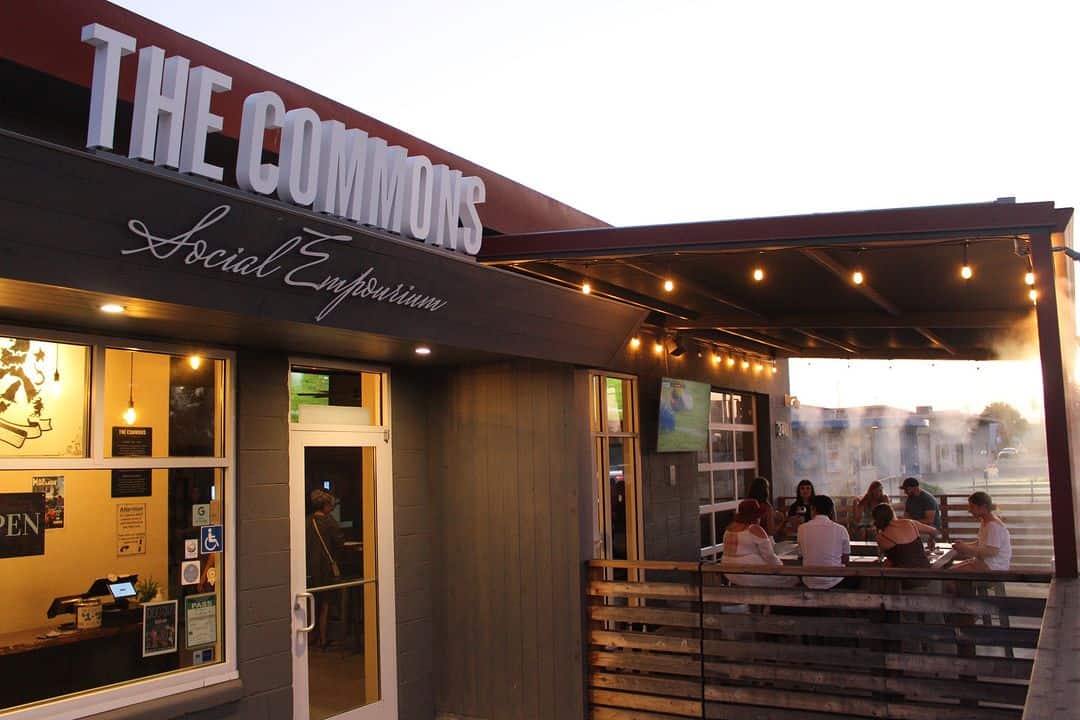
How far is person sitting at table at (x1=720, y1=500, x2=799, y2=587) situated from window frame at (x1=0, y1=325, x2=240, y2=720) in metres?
3.50

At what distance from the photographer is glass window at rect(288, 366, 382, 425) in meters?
6.91

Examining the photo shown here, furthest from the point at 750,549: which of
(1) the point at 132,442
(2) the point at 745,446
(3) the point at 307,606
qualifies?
(2) the point at 745,446

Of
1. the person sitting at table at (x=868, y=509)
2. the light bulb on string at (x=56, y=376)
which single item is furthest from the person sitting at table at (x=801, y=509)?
the light bulb on string at (x=56, y=376)

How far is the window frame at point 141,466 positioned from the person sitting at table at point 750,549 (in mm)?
3501

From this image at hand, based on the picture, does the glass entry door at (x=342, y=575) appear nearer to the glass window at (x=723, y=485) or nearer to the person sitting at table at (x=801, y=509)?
the person sitting at table at (x=801, y=509)

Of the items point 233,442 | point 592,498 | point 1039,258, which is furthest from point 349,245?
point 1039,258

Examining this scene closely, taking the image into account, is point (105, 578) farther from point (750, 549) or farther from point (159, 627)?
point (750, 549)

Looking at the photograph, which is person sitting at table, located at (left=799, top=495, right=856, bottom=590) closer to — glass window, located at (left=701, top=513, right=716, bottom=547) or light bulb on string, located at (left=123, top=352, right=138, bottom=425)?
glass window, located at (left=701, top=513, right=716, bottom=547)

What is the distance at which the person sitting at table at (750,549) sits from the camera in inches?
289

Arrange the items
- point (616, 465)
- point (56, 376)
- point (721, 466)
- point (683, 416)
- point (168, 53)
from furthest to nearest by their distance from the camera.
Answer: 1. point (721, 466)
2. point (683, 416)
3. point (616, 465)
4. point (56, 376)
5. point (168, 53)

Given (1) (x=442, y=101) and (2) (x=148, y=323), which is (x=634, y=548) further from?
(1) (x=442, y=101)

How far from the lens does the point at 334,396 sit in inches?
283

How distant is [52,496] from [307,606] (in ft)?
6.48

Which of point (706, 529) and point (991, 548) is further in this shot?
point (706, 529)
